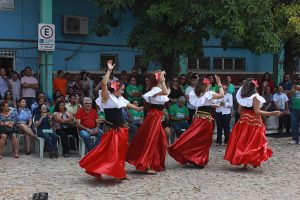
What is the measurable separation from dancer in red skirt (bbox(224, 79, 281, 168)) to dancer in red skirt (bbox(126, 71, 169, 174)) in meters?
1.33

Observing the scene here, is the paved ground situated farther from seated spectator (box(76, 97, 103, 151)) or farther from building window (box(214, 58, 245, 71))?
building window (box(214, 58, 245, 71))

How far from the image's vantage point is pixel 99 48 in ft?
56.9

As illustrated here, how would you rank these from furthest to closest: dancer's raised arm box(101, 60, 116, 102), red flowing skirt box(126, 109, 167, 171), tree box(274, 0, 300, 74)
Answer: tree box(274, 0, 300, 74)
red flowing skirt box(126, 109, 167, 171)
dancer's raised arm box(101, 60, 116, 102)

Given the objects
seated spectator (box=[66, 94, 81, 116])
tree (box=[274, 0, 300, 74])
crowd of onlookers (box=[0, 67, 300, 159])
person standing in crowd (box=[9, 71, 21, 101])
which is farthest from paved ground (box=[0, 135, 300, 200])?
tree (box=[274, 0, 300, 74])

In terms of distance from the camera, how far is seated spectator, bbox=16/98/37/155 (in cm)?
1141

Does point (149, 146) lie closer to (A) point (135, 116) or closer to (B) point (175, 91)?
(A) point (135, 116)

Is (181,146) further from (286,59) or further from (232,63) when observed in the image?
(232,63)

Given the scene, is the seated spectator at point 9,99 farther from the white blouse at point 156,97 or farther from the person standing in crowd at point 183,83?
the person standing in crowd at point 183,83

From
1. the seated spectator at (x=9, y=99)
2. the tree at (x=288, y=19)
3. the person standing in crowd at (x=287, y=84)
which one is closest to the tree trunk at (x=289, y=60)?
the person standing in crowd at (x=287, y=84)

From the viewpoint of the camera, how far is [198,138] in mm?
10016

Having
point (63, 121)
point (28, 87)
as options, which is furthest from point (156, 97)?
point (28, 87)

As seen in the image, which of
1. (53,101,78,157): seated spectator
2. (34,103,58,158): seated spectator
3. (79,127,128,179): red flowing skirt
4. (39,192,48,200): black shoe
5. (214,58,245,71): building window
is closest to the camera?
(39,192,48,200): black shoe

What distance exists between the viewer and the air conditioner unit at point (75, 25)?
1631 cm

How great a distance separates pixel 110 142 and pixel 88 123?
279 centimetres
